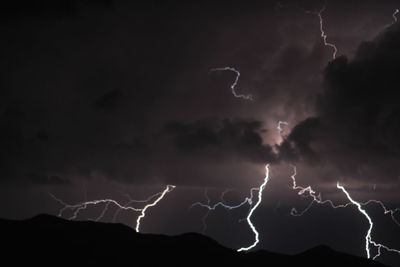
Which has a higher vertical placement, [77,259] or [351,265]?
[351,265]

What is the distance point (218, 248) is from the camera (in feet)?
146

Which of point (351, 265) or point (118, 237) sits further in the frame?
point (351, 265)

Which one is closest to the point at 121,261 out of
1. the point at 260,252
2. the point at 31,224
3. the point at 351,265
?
the point at 31,224

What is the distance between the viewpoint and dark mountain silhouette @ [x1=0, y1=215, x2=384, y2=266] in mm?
34250

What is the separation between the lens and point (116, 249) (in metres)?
38.1

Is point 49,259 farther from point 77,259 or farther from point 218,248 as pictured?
point 218,248

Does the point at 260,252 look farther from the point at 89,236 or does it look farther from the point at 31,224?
the point at 31,224

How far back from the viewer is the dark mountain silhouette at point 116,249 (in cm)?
3425

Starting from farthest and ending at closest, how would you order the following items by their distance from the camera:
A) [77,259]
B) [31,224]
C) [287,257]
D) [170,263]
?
[287,257], [31,224], [170,263], [77,259]

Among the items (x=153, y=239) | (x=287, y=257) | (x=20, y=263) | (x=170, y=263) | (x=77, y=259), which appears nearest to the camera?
(x=20, y=263)

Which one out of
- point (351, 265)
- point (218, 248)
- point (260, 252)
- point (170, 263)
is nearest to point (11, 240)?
point (170, 263)

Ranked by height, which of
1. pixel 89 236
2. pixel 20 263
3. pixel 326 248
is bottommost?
pixel 20 263

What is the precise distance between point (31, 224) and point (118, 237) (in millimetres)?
7156

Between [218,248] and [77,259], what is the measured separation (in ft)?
48.3
